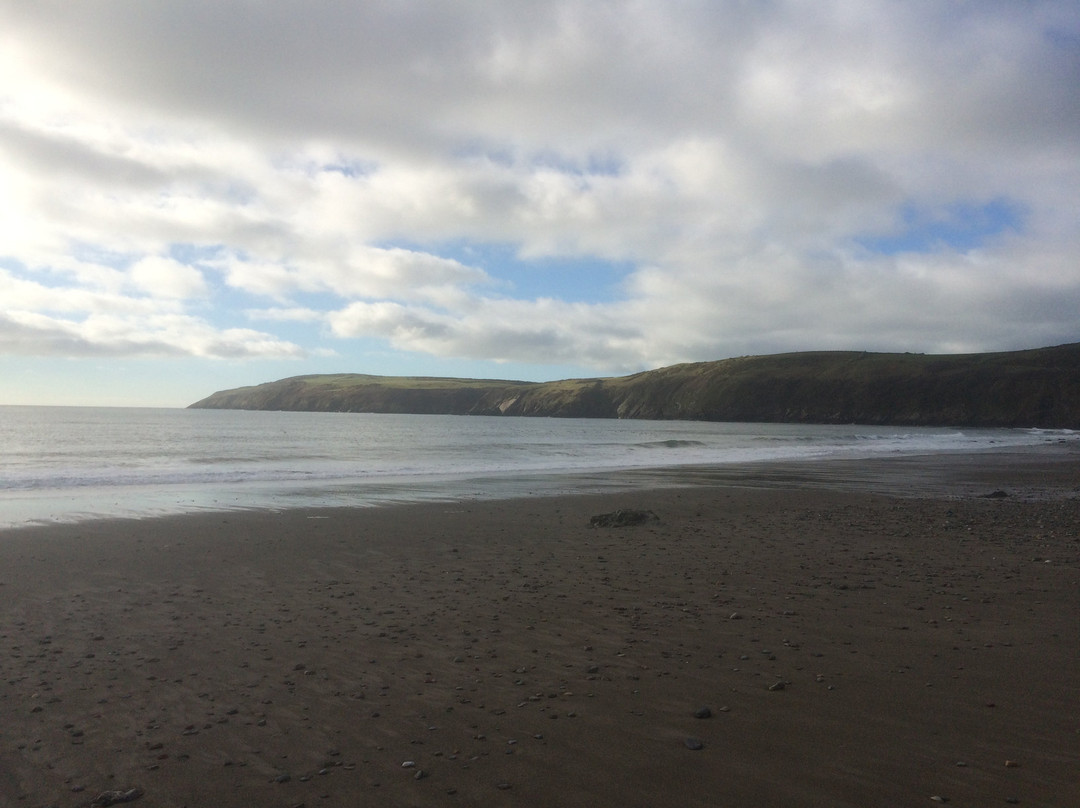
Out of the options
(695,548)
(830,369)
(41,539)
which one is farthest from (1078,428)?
(41,539)

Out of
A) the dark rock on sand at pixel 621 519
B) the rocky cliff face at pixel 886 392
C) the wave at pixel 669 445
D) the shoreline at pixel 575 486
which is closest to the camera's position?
the dark rock on sand at pixel 621 519

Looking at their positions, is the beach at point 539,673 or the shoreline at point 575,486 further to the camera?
the shoreline at point 575,486

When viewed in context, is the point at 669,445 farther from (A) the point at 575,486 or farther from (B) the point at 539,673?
(B) the point at 539,673

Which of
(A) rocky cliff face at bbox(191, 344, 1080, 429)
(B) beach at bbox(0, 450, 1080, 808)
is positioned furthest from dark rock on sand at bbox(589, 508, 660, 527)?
(A) rocky cliff face at bbox(191, 344, 1080, 429)

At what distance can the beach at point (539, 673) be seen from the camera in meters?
4.59

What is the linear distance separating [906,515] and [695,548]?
25.3 feet

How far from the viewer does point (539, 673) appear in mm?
6551

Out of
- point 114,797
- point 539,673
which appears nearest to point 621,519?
point 539,673

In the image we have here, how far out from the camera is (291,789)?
4.51 metres

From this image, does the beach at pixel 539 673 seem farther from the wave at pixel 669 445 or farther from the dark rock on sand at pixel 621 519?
the wave at pixel 669 445

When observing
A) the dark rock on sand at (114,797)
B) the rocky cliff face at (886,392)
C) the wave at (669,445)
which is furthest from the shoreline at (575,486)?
the rocky cliff face at (886,392)

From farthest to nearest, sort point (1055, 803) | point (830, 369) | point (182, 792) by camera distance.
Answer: point (830, 369), point (182, 792), point (1055, 803)

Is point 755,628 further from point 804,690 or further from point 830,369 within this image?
point 830,369

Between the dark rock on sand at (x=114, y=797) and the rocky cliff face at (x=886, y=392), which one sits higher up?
the rocky cliff face at (x=886, y=392)
